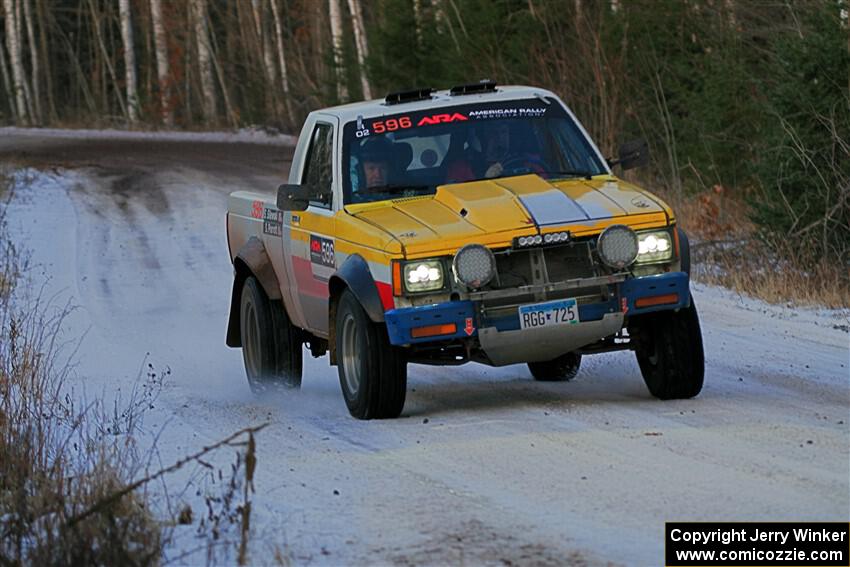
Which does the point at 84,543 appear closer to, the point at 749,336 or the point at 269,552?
the point at 269,552

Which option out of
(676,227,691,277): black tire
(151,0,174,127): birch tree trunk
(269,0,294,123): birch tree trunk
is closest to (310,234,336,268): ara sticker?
(676,227,691,277): black tire

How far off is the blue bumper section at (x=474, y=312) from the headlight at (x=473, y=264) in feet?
0.46

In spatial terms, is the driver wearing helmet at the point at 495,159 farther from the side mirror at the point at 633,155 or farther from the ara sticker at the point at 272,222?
the ara sticker at the point at 272,222

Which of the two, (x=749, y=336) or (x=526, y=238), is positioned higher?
(x=526, y=238)

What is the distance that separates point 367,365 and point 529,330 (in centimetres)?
89

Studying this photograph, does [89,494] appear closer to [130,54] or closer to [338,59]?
[338,59]

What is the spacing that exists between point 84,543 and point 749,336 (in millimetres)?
7010

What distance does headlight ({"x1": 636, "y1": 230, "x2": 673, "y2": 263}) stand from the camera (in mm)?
8680

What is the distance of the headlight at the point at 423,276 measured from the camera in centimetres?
846

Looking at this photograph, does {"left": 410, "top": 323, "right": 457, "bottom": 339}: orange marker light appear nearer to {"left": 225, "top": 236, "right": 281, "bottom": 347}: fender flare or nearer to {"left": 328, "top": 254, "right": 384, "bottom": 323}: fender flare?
{"left": 328, "top": 254, "right": 384, "bottom": 323}: fender flare

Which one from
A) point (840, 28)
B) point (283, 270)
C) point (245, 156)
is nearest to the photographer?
point (283, 270)

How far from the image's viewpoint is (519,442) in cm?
802

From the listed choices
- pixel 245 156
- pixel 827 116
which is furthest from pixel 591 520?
pixel 245 156

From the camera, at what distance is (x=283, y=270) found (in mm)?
10430
